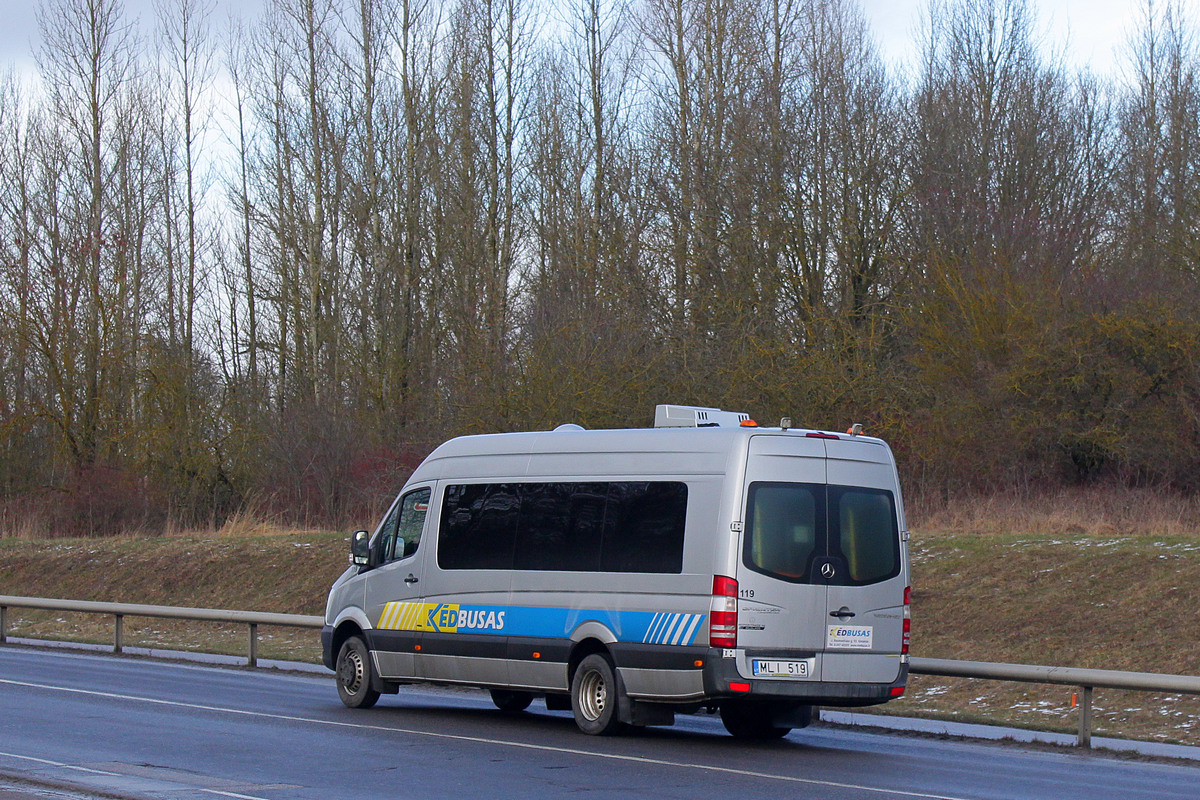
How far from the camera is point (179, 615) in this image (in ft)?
69.7

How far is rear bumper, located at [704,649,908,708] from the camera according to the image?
11.2m

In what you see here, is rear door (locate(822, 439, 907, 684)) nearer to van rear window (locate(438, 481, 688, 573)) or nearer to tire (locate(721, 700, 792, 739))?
tire (locate(721, 700, 792, 739))

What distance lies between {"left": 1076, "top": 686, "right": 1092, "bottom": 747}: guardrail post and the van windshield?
2.02 metres

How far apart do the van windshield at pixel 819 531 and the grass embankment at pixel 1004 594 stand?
2952 mm

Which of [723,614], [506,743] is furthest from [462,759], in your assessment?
[723,614]

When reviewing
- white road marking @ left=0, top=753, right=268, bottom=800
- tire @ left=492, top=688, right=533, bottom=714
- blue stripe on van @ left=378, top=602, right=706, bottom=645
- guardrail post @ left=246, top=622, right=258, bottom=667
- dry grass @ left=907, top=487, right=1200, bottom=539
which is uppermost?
dry grass @ left=907, top=487, right=1200, bottom=539

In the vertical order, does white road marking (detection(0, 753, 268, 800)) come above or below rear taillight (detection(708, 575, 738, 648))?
below

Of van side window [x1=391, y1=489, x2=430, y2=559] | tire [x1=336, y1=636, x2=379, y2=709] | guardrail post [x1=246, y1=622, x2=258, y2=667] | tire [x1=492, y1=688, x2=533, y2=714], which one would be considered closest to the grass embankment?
guardrail post [x1=246, y1=622, x2=258, y2=667]

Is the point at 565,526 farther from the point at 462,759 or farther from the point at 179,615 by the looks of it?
the point at 179,615

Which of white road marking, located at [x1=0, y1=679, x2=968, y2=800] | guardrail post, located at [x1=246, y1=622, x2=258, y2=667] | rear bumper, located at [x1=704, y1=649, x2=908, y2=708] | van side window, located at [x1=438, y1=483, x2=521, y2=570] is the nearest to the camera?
white road marking, located at [x1=0, y1=679, x2=968, y2=800]

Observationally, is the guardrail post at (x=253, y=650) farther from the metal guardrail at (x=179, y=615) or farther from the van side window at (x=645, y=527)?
the van side window at (x=645, y=527)

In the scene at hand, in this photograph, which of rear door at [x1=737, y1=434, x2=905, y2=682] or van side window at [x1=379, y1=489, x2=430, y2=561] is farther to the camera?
van side window at [x1=379, y1=489, x2=430, y2=561]

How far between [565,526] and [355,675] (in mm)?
3031

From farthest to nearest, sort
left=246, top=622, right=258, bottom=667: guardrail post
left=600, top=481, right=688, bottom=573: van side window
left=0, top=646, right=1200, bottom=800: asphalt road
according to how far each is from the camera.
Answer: left=246, top=622, right=258, bottom=667: guardrail post → left=600, top=481, right=688, bottom=573: van side window → left=0, top=646, right=1200, bottom=800: asphalt road
